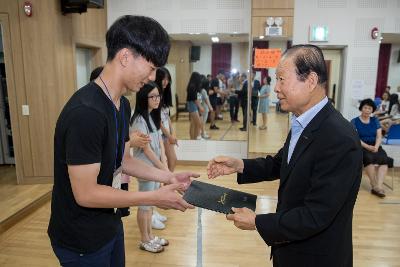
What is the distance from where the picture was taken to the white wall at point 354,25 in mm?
5273

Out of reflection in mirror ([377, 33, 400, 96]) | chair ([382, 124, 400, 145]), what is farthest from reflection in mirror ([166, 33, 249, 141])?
reflection in mirror ([377, 33, 400, 96])

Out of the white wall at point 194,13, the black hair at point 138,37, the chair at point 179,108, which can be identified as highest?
the white wall at point 194,13

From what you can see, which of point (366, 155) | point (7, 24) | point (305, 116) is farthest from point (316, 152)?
point (7, 24)

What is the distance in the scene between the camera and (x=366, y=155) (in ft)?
15.3

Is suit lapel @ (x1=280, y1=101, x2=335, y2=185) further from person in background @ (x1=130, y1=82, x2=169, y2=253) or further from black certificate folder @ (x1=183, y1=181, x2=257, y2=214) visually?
person in background @ (x1=130, y1=82, x2=169, y2=253)

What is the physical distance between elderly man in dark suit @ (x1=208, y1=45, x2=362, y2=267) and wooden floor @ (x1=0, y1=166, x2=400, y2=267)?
160cm

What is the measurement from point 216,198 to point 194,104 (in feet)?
14.1

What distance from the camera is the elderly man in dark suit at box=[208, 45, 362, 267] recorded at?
1.21 m

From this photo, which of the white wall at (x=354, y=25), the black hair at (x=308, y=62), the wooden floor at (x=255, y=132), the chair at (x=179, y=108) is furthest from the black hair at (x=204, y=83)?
the black hair at (x=308, y=62)

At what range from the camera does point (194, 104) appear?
584 centimetres

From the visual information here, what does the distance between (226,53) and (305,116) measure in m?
4.32

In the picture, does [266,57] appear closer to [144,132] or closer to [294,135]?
[144,132]

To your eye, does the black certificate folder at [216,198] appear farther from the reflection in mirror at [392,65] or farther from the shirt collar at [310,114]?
the reflection in mirror at [392,65]

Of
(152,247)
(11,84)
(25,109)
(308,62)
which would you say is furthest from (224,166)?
(11,84)
